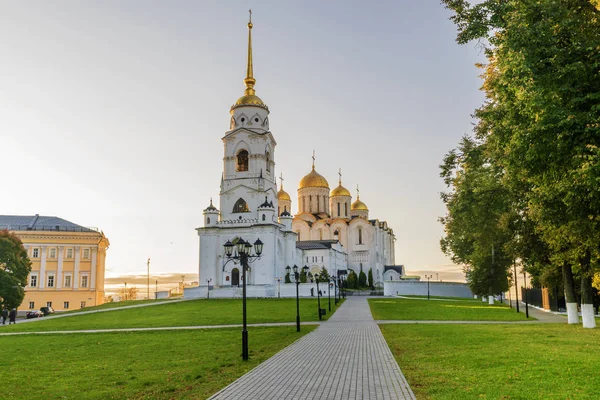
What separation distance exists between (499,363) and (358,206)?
289 ft

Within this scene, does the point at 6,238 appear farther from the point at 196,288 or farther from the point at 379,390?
the point at 379,390

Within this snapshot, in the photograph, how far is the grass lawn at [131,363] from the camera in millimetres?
10781

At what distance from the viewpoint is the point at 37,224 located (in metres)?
66.8

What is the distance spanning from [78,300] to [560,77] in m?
63.3

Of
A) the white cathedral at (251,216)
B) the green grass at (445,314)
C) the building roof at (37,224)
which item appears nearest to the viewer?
the green grass at (445,314)

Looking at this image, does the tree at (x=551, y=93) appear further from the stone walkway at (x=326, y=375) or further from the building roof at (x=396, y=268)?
the building roof at (x=396, y=268)

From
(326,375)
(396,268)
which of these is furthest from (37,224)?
(326,375)

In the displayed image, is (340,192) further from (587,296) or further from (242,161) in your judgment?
(587,296)

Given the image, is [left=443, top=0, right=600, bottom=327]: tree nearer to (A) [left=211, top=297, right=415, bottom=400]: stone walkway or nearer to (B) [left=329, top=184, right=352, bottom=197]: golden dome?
(A) [left=211, top=297, right=415, bottom=400]: stone walkway

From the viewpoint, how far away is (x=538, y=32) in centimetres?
1352

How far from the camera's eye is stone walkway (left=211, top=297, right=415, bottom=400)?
9984 millimetres

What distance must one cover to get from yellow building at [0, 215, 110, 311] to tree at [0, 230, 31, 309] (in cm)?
2067

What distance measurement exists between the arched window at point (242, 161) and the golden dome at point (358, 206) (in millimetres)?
36940

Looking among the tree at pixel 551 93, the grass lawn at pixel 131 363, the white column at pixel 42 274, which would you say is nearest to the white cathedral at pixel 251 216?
the white column at pixel 42 274
